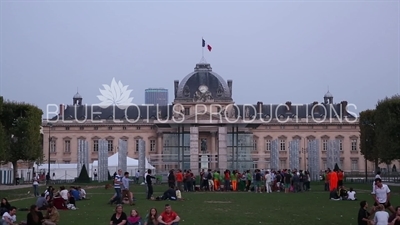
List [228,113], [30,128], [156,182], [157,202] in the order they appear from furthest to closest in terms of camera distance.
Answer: [228,113] < [30,128] < [156,182] < [157,202]

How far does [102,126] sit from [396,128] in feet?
154

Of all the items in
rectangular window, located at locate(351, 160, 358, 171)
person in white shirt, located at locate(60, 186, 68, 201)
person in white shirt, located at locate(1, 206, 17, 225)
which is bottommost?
person in white shirt, located at locate(1, 206, 17, 225)

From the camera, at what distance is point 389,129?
4838 cm

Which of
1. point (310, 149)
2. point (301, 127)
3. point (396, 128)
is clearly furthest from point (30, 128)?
point (301, 127)

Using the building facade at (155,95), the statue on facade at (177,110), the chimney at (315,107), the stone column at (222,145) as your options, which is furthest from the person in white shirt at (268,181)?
the building facade at (155,95)

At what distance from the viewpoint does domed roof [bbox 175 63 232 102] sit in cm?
9012

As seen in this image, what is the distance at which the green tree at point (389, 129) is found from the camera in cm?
4791

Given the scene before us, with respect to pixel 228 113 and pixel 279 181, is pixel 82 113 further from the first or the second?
pixel 279 181

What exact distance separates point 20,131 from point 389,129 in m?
23.4

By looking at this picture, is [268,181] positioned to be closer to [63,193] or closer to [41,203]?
[63,193]

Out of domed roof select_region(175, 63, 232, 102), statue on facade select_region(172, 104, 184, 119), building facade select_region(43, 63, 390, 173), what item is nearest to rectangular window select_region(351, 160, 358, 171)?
building facade select_region(43, 63, 390, 173)

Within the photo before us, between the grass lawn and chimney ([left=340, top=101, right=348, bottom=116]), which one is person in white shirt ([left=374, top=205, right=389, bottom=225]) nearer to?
the grass lawn

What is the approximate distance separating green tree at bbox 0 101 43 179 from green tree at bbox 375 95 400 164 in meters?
22.3

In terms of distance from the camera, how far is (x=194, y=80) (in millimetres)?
90688
